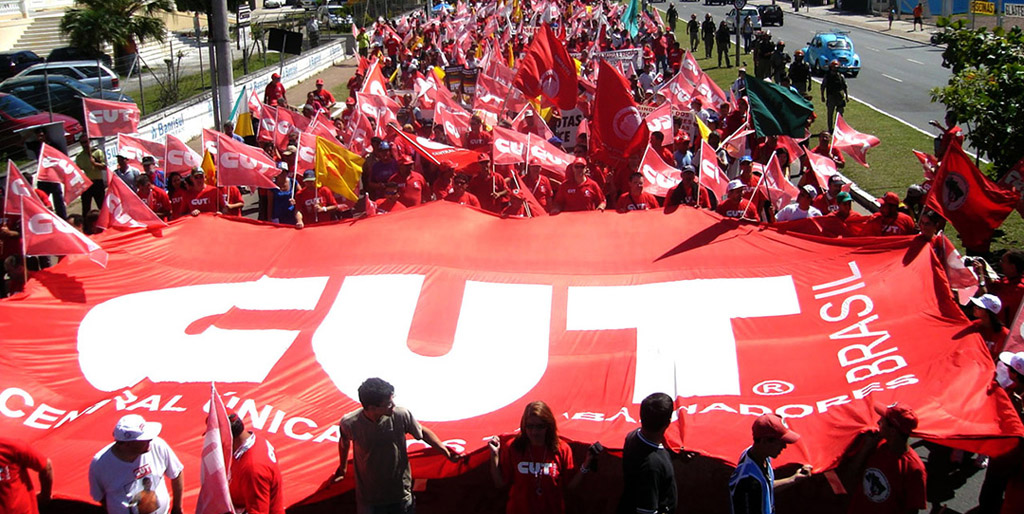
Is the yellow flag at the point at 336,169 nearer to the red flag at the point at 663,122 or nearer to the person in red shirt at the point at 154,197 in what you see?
the person in red shirt at the point at 154,197

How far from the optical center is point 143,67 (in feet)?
81.0

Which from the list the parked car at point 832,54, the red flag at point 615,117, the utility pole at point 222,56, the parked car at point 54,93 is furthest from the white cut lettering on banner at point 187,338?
the parked car at point 832,54

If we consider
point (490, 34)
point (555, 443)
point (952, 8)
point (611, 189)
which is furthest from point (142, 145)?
point (952, 8)

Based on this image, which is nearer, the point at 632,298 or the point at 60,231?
the point at 632,298

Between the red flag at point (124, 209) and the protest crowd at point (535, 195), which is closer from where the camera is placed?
the protest crowd at point (535, 195)

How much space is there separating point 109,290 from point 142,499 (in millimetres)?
3035

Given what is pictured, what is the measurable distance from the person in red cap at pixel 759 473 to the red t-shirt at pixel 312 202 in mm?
7378

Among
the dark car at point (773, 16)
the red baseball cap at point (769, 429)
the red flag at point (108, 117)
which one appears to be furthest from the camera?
the dark car at point (773, 16)

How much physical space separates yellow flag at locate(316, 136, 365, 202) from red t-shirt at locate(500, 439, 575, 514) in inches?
257

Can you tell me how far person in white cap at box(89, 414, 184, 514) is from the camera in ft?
18.2

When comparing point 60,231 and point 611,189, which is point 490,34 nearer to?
point 611,189

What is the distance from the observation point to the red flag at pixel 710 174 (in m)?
10.6

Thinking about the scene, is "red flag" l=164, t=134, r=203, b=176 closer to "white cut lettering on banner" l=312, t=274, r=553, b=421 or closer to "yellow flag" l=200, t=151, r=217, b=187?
"yellow flag" l=200, t=151, r=217, b=187

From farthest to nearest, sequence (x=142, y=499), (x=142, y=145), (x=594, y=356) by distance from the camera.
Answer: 1. (x=142, y=145)
2. (x=594, y=356)
3. (x=142, y=499)
